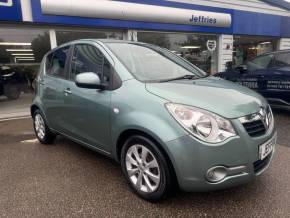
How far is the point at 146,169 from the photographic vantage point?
8.44 feet

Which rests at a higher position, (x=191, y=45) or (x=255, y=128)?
(x=191, y=45)

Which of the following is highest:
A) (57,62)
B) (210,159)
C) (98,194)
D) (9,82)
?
(57,62)

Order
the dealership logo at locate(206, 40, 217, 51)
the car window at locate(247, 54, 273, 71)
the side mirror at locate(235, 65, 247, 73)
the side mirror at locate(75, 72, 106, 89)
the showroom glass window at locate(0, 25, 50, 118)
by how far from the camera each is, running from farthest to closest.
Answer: the dealership logo at locate(206, 40, 217, 51) < the showroom glass window at locate(0, 25, 50, 118) < the side mirror at locate(235, 65, 247, 73) < the car window at locate(247, 54, 273, 71) < the side mirror at locate(75, 72, 106, 89)

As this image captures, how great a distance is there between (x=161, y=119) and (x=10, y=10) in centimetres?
614

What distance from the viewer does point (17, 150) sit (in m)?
4.34

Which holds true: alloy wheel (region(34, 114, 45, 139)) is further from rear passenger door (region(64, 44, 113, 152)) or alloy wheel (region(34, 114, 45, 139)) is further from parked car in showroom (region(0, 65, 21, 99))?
parked car in showroom (region(0, 65, 21, 99))

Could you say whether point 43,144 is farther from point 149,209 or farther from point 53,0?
point 53,0

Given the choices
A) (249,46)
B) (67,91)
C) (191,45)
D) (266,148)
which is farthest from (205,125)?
(249,46)

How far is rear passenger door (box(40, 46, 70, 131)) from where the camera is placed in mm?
3664

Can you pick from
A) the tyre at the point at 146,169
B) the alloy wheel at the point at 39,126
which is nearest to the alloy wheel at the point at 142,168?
the tyre at the point at 146,169

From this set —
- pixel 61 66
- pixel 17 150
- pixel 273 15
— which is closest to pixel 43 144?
pixel 17 150

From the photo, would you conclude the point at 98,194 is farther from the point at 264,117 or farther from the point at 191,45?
the point at 191,45

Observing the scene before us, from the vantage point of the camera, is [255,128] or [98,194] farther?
[98,194]

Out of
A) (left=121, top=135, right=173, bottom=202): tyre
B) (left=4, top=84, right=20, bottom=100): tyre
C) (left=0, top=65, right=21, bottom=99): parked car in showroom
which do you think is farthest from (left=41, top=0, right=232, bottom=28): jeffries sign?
(left=121, top=135, right=173, bottom=202): tyre
